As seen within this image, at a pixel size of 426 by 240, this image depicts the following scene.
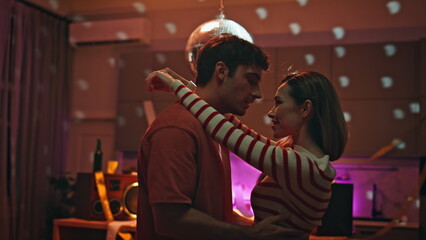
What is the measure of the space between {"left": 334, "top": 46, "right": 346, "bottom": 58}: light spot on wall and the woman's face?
2.56 metres

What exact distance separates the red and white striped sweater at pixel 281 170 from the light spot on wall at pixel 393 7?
10.1 feet

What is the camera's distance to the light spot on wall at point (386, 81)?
3646mm

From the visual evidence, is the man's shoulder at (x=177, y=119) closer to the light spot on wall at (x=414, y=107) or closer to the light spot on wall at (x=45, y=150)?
the light spot on wall at (x=414, y=107)

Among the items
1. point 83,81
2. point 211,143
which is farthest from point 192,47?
point 83,81

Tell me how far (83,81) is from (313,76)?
12.4 feet

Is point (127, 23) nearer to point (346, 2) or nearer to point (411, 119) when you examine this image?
point (346, 2)

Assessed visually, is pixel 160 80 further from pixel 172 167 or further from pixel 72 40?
pixel 72 40

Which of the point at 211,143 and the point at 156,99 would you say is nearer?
the point at 211,143

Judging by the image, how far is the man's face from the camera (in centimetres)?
127

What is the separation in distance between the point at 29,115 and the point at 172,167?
339 centimetres

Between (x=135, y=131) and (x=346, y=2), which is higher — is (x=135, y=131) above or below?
below

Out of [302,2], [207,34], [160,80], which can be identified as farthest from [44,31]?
[160,80]

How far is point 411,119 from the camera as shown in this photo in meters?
3.58

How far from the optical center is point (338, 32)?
409 cm
